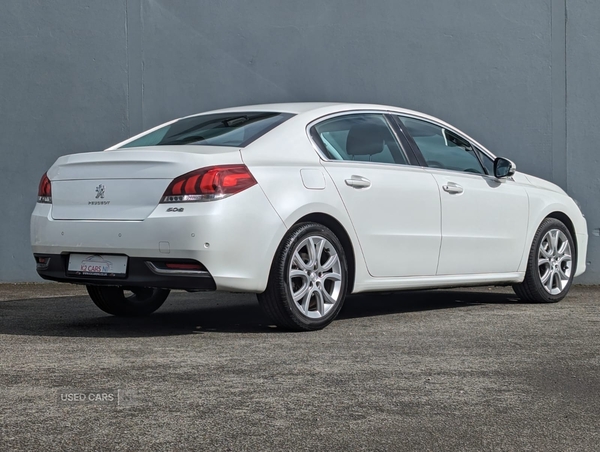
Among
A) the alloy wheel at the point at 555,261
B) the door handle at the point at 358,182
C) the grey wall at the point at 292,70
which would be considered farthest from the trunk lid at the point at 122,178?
the grey wall at the point at 292,70

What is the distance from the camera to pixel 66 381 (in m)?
4.37

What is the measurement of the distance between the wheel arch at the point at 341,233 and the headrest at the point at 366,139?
625 mm

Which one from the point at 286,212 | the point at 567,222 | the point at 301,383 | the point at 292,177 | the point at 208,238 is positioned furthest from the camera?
the point at 567,222

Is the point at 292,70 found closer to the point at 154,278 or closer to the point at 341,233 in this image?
the point at 341,233

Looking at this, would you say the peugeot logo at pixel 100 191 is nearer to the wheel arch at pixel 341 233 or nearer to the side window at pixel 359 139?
the wheel arch at pixel 341 233

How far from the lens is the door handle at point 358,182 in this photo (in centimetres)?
640

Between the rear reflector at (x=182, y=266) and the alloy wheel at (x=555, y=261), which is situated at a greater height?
the rear reflector at (x=182, y=266)

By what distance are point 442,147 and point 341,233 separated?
1.61m

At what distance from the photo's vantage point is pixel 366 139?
6910 mm

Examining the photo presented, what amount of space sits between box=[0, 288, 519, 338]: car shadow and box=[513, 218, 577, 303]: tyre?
1.04ft

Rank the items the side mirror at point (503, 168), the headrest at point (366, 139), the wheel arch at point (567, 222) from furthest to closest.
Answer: the wheel arch at point (567, 222), the side mirror at point (503, 168), the headrest at point (366, 139)

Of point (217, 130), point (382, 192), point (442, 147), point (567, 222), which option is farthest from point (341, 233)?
point (567, 222)

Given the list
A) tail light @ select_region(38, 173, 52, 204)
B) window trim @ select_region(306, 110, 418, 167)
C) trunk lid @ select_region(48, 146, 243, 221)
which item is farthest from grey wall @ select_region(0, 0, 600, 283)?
trunk lid @ select_region(48, 146, 243, 221)

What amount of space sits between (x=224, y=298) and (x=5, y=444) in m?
5.50
